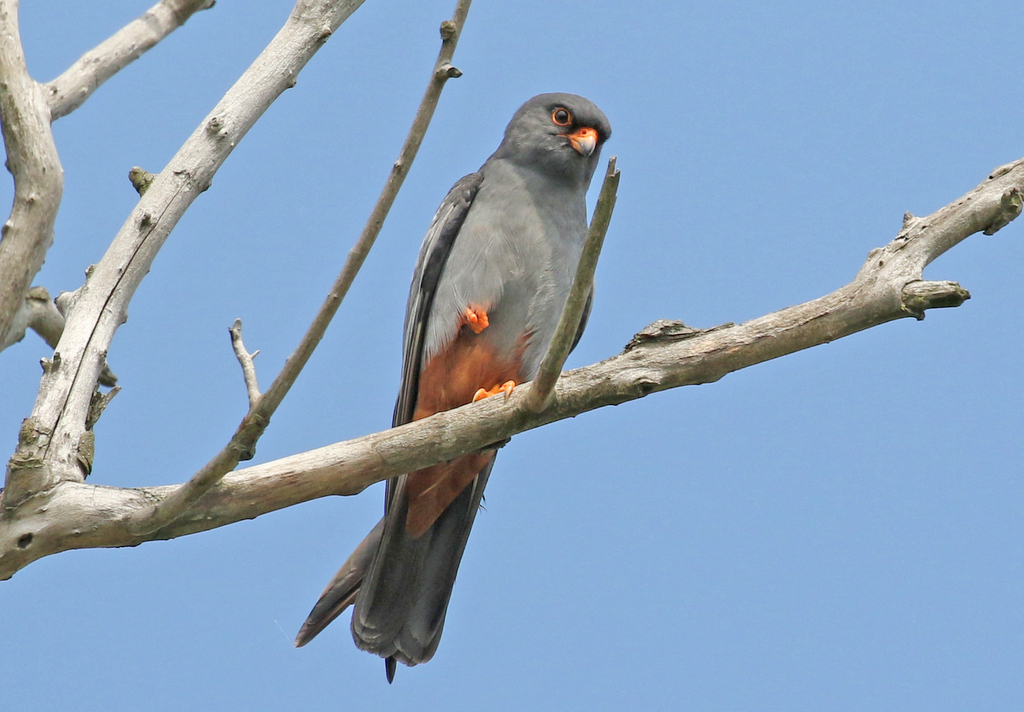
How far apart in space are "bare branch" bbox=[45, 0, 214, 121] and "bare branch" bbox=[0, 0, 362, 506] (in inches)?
29.4

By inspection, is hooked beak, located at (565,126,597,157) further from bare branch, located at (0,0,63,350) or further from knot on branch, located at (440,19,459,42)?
bare branch, located at (0,0,63,350)

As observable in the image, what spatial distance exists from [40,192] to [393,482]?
7.59 feet

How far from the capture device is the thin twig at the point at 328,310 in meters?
3.47

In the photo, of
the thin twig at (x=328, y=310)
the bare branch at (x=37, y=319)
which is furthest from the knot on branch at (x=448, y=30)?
the bare branch at (x=37, y=319)

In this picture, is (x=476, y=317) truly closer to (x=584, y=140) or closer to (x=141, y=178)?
(x=584, y=140)

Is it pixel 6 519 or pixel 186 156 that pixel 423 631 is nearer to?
pixel 6 519

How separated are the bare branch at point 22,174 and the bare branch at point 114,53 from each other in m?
0.22

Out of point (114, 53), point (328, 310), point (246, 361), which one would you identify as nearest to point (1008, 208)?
point (328, 310)

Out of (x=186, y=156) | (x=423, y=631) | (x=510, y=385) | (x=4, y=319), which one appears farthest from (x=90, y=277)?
(x=423, y=631)

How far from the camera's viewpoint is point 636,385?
4.09 m

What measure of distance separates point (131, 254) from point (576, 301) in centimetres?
252

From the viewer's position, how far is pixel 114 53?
18.2 ft

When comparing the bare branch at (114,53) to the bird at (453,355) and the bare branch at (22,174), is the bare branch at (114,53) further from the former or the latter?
the bird at (453,355)

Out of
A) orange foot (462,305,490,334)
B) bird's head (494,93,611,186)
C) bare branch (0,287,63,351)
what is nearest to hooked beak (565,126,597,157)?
bird's head (494,93,611,186)
